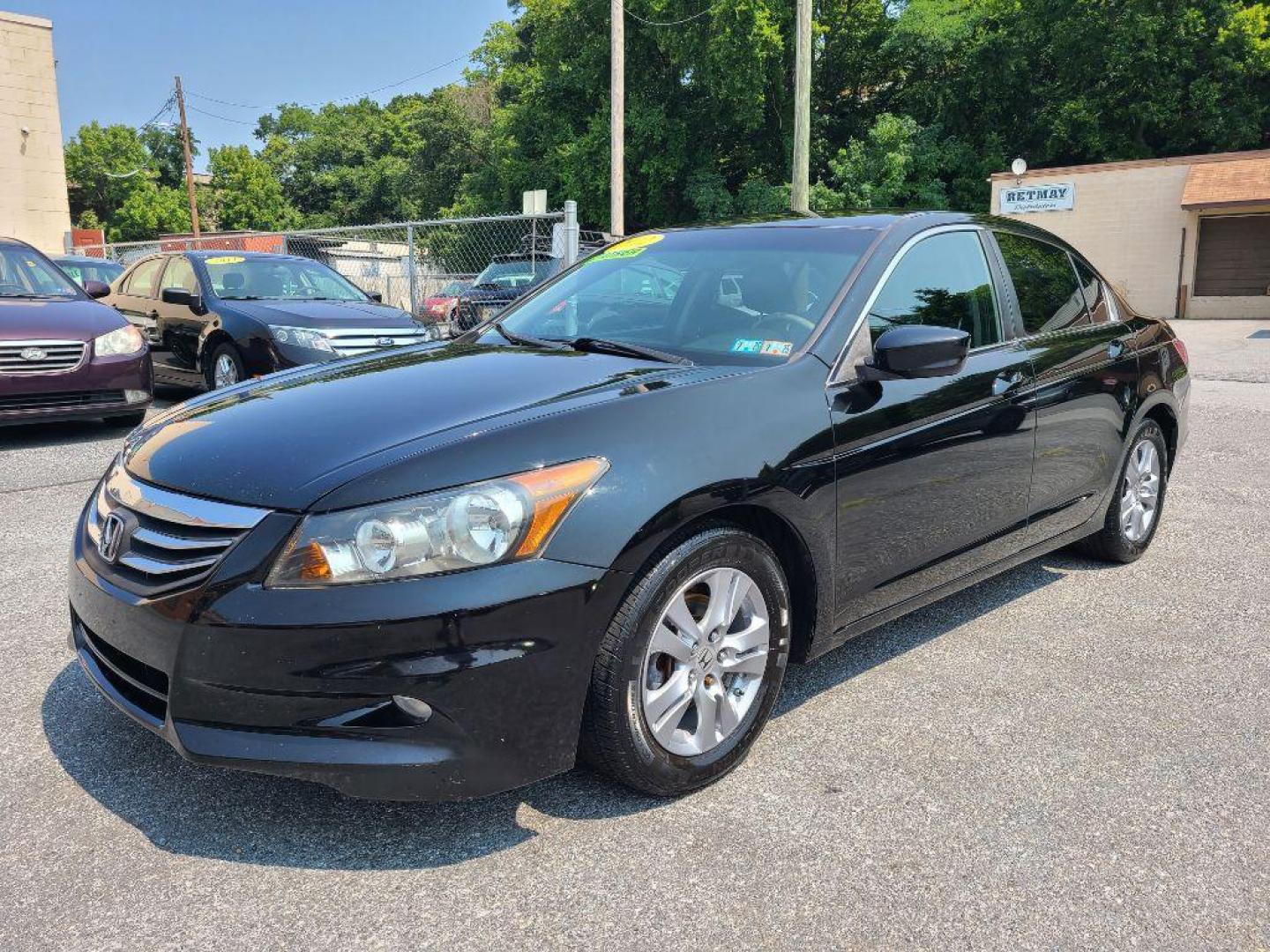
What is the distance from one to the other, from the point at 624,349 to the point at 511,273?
11.9 metres

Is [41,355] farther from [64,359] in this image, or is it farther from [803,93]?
[803,93]

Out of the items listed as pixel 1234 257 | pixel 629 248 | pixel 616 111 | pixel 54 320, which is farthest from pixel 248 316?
pixel 1234 257

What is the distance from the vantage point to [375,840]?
98.1 inches

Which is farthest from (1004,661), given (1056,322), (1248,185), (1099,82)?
(1099,82)

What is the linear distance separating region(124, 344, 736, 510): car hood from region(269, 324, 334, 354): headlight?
5.39m

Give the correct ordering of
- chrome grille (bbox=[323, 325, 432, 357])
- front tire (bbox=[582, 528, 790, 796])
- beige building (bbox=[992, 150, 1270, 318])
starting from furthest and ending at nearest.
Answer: beige building (bbox=[992, 150, 1270, 318]) < chrome grille (bbox=[323, 325, 432, 357]) < front tire (bbox=[582, 528, 790, 796])

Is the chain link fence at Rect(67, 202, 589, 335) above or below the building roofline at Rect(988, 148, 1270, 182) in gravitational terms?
below

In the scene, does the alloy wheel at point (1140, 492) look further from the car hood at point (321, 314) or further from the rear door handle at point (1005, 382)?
the car hood at point (321, 314)

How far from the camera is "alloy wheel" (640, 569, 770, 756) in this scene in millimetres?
2576

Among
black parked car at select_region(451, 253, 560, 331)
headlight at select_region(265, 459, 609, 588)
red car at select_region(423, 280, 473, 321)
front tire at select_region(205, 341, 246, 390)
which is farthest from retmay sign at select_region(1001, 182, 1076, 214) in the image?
headlight at select_region(265, 459, 609, 588)

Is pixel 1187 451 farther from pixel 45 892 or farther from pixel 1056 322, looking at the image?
pixel 45 892

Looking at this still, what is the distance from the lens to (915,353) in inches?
119

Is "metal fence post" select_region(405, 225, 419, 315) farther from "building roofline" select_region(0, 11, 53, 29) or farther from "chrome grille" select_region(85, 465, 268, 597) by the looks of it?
"building roofline" select_region(0, 11, 53, 29)

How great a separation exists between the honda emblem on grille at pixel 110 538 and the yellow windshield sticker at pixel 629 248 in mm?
2153
